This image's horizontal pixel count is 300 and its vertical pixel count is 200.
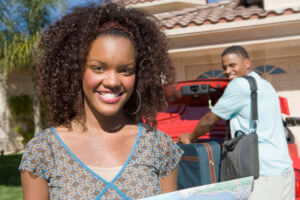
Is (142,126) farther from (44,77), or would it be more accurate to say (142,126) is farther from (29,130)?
(29,130)

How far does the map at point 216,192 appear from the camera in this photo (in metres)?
0.94

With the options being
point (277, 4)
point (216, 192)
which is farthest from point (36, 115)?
point (216, 192)

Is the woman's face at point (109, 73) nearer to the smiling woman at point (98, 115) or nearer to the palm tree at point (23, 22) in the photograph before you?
the smiling woman at point (98, 115)

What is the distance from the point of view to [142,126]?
1500mm

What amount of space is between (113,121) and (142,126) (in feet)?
0.50

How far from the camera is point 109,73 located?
1.28 meters

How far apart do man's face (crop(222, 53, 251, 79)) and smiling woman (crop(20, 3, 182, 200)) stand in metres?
1.07

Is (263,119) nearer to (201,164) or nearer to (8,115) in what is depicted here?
(201,164)

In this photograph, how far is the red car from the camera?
2852mm

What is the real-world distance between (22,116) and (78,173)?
1179 centimetres

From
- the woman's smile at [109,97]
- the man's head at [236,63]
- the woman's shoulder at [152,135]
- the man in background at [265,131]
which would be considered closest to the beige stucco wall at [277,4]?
the man's head at [236,63]

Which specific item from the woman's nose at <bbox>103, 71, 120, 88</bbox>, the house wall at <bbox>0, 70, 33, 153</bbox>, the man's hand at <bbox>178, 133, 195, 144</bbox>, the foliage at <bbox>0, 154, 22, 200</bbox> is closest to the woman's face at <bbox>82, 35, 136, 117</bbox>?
the woman's nose at <bbox>103, 71, 120, 88</bbox>

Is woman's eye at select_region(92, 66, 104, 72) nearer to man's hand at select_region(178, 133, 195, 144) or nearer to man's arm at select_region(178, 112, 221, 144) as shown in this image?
man's arm at select_region(178, 112, 221, 144)

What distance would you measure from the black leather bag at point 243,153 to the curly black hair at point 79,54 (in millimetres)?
750
